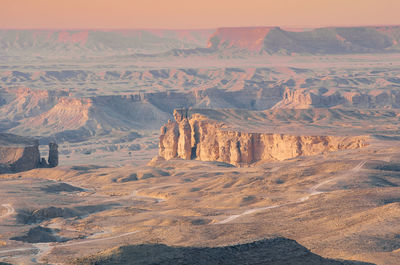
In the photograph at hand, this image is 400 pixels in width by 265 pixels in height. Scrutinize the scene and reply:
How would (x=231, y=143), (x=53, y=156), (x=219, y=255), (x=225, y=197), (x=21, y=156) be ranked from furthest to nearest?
(x=53, y=156) → (x=21, y=156) → (x=231, y=143) → (x=225, y=197) → (x=219, y=255)

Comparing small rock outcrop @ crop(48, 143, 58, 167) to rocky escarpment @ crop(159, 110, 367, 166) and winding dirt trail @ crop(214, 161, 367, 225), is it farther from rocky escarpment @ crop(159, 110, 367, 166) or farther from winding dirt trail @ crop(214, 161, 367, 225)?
winding dirt trail @ crop(214, 161, 367, 225)

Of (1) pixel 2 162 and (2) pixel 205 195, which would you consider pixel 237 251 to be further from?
(1) pixel 2 162

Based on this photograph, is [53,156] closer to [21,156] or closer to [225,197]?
[21,156]

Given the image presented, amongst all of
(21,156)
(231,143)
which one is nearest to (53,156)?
(21,156)

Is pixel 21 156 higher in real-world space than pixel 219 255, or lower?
lower

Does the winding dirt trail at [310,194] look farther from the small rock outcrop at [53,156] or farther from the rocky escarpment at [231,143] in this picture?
the small rock outcrop at [53,156]

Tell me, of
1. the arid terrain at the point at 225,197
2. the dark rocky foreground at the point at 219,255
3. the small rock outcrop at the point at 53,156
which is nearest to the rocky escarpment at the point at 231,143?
the arid terrain at the point at 225,197

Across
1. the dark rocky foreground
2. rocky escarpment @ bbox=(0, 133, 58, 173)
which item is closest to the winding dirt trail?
the dark rocky foreground

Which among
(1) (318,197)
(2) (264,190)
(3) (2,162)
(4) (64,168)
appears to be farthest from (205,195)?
(3) (2,162)
